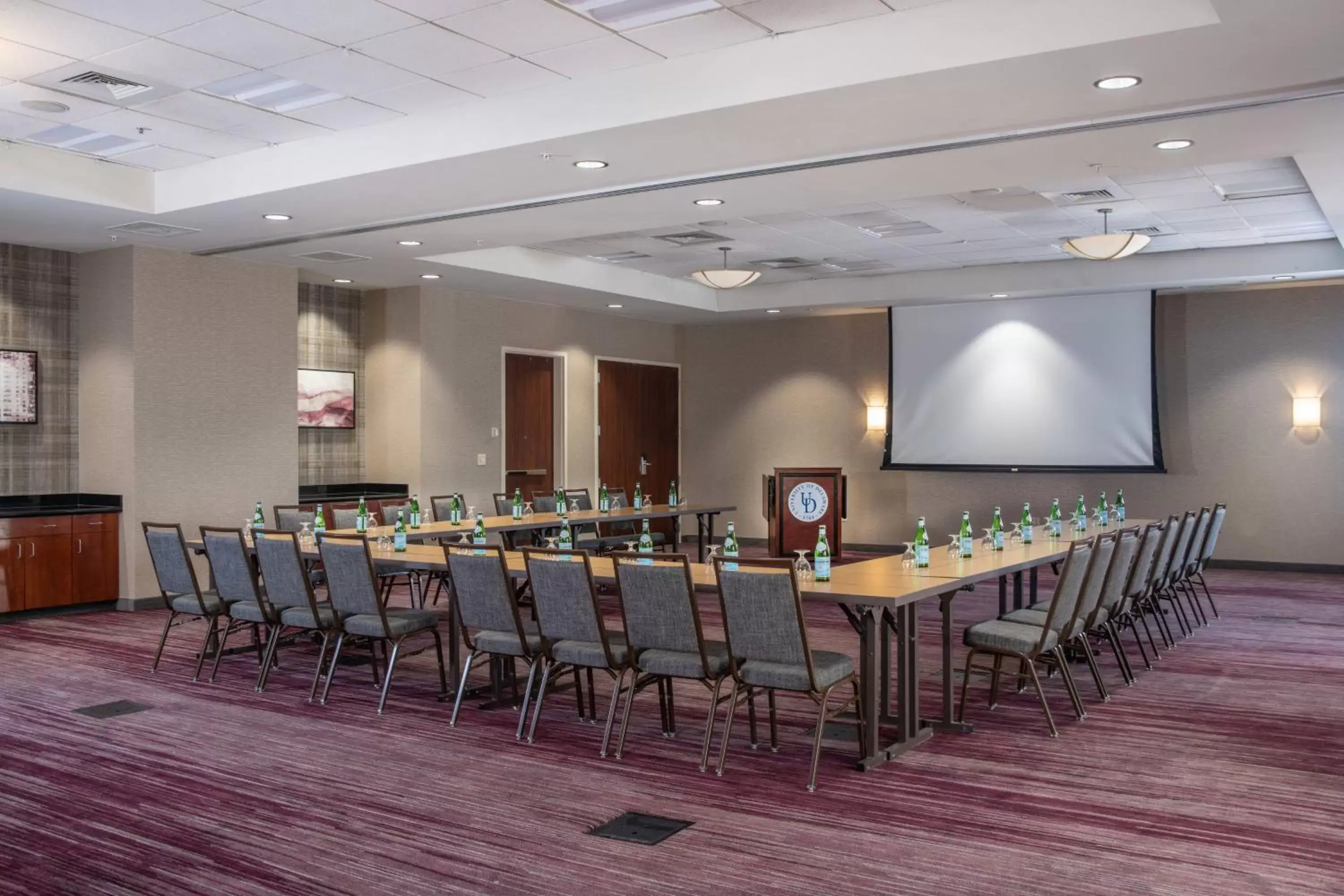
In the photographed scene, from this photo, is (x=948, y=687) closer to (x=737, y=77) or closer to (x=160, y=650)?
(x=737, y=77)

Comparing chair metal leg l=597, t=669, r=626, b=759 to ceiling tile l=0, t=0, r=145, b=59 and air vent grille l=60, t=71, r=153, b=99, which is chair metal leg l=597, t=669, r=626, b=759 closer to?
ceiling tile l=0, t=0, r=145, b=59

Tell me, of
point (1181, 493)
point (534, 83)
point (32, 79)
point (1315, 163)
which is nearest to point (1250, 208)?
point (1315, 163)

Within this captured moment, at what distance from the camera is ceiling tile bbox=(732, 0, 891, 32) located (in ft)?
17.4

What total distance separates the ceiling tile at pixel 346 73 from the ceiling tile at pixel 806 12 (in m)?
2.00

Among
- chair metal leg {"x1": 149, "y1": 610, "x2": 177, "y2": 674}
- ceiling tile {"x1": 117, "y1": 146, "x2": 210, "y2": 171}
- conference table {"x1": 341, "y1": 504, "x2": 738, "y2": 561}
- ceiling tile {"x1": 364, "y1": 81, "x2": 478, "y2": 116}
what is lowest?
chair metal leg {"x1": 149, "y1": 610, "x2": 177, "y2": 674}

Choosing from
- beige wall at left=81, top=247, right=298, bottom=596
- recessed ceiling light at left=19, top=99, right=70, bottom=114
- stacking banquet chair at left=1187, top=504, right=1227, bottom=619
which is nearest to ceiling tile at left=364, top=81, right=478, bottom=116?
recessed ceiling light at left=19, top=99, right=70, bottom=114

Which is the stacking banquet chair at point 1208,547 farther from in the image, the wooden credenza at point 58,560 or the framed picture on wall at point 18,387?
the framed picture on wall at point 18,387

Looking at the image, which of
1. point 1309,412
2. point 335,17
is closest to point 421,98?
point 335,17

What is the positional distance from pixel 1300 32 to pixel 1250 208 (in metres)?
5.64

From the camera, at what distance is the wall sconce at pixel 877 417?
15.1 meters

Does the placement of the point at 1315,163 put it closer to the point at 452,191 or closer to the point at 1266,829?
the point at 1266,829

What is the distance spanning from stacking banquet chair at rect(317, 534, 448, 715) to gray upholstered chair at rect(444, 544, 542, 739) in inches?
20.0

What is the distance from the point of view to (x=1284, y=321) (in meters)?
12.7

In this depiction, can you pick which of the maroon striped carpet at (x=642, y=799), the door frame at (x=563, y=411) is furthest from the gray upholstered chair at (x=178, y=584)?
the door frame at (x=563, y=411)
